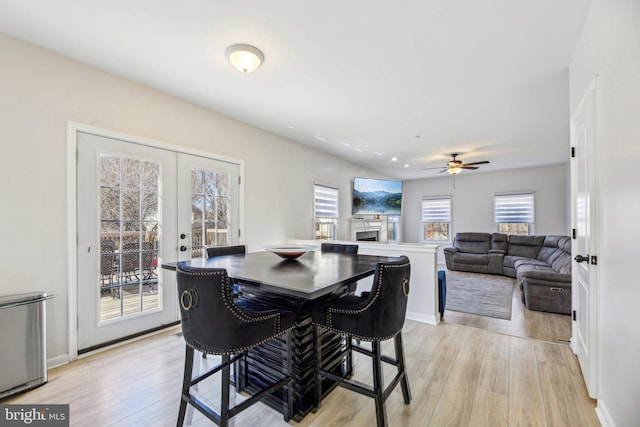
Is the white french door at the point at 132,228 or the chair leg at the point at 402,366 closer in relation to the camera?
the chair leg at the point at 402,366

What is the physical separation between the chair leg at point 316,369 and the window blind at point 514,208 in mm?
7426

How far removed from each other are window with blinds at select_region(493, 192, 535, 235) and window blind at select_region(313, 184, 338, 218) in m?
4.66

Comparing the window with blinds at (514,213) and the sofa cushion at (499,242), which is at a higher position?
the window with blinds at (514,213)

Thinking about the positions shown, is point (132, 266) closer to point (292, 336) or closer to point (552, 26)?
point (292, 336)

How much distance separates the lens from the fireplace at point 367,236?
6796mm

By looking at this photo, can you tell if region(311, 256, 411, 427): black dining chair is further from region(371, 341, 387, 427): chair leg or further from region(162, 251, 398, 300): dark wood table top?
region(162, 251, 398, 300): dark wood table top

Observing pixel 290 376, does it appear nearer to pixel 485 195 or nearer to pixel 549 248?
pixel 549 248

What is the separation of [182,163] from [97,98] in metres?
0.93

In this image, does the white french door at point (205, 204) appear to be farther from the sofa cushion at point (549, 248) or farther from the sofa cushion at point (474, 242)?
the sofa cushion at point (549, 248)

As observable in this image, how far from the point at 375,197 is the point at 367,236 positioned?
1156mm

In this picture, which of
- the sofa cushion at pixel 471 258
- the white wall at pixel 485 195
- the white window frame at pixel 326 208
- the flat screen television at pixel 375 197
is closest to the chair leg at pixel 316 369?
the white window frame at pixel 326 208

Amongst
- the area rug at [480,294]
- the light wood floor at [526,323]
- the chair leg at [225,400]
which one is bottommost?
the area rug at [480,294]

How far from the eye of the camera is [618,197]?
57.2 inches

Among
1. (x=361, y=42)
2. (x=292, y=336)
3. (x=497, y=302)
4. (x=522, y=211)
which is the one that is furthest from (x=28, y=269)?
(x=522, y=211)
